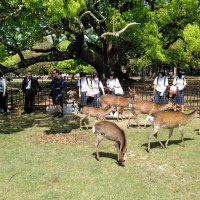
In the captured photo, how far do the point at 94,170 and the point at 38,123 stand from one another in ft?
21.6

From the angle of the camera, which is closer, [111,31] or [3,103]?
[3,103]

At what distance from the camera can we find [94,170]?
366 inches

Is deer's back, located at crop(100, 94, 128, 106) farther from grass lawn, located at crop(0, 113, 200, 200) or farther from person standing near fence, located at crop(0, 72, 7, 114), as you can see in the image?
person standing near fence, located at crop(0, 72, 7, 114)

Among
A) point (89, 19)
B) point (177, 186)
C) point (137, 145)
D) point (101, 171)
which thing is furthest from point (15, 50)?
point (177, 186)

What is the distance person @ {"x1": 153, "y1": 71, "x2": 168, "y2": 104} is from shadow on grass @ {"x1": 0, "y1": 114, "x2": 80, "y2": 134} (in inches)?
141

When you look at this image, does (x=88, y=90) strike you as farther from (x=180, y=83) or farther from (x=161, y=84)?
(x=180, y=83)

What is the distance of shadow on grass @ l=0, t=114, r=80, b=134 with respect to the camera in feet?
46.3

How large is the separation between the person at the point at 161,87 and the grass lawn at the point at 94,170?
11.4ft

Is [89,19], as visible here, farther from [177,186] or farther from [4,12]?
[177,186]

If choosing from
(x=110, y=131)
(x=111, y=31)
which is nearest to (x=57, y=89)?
(x=110, y=131)

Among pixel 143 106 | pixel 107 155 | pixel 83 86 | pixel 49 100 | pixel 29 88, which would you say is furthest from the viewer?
pixel 49 100

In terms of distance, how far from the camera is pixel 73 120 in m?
16.1

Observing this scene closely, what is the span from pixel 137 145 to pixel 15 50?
13.7 meters

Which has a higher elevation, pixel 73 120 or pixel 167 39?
pixel 167 39
